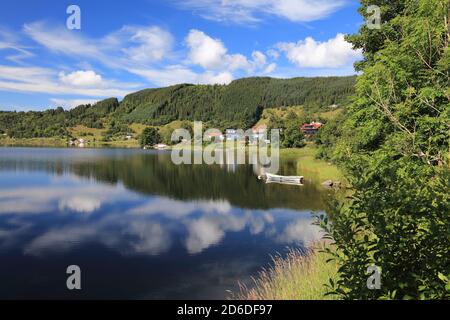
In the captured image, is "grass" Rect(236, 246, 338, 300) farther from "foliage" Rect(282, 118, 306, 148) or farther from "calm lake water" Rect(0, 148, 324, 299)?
"foliage" Rect(282, 118, 306, 148)

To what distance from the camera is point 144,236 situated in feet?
96.9

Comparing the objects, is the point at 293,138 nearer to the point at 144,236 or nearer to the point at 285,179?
the point at 285,179

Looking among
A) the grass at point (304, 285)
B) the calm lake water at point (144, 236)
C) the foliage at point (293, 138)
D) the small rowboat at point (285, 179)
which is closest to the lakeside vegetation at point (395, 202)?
the grass at point (304, 285)

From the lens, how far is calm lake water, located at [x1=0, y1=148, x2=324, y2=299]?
20.1m

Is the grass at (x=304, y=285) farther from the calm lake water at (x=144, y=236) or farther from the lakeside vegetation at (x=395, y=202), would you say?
the calm lake water at (x=144, y=236)

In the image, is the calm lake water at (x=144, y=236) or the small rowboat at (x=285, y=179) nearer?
the calm lake water at (x=144, y=236)

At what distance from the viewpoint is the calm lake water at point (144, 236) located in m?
20.1

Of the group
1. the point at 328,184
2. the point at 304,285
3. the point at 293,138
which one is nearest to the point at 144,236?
the point at 304,285

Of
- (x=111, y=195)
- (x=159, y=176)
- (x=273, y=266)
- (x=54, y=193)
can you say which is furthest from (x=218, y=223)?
(x=159, y=176)

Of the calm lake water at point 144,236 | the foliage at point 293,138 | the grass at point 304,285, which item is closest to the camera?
the grass at point 304,285

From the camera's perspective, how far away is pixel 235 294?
18688mm

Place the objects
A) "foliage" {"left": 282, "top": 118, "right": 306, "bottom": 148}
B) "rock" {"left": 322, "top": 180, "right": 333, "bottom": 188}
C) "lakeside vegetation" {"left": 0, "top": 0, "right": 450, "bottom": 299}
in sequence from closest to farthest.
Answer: "lakeside vegetation" {"left": 0, "top": 0, "right": 450, "bottom": 299} → "rock" {"left": 322, "top": 180, "right": 333, "bottom": 188} → "foliage" {"left": 282, "top": 118, "right": 306, "bottom": 148}

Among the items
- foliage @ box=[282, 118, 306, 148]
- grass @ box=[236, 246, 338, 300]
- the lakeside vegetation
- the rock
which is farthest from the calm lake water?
foliage @ box=[282, 118, 306, 148]
